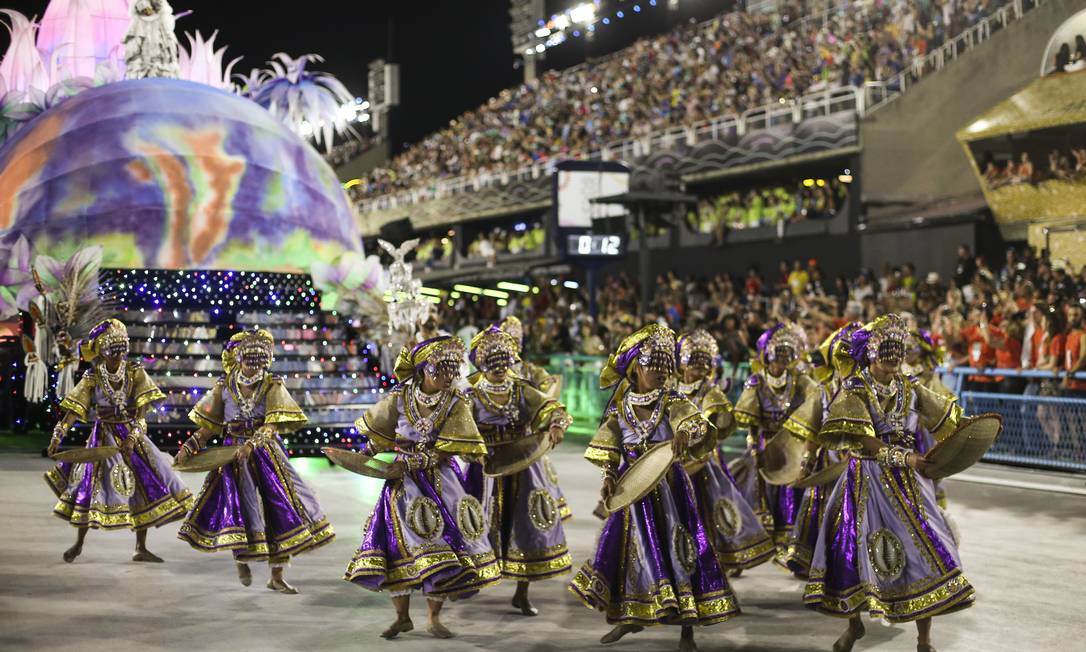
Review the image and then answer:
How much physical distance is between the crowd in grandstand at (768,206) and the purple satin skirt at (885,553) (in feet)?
63.7

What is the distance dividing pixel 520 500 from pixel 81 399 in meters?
3.75

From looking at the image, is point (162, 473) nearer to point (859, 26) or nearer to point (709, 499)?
point (709, 499)

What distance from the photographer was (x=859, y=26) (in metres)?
25.8

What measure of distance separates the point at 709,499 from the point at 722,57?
2384cm

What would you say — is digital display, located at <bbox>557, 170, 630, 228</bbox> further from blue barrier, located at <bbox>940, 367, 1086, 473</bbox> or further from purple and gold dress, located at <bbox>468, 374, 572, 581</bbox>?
purple and gold dress, located at <bbox>468, 374, 572, 581</bbox>

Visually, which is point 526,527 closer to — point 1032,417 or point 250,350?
point 250,350

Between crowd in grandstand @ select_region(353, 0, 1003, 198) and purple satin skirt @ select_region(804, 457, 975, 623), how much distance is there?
1733 cm

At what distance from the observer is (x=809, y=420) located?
7328 mm

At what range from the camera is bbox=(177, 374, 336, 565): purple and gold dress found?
842 centimetres

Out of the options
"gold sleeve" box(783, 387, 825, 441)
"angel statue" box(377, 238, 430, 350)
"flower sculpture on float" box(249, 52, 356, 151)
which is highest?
"flower sculpture on float" box(249, 52, 356, 151)

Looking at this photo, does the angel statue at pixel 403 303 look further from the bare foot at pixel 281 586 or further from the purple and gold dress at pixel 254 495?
the bare foot at pixel 281 586

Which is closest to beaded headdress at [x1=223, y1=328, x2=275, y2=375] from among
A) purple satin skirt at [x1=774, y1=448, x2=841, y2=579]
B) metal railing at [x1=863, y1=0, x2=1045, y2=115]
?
purple satin skirt at [x1=774, y1=448, x2=841, y2=579]

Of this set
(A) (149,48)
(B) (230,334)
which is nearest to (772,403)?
(B) (230,334)

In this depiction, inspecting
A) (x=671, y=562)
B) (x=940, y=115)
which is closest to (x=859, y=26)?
(x=940, y=115)
